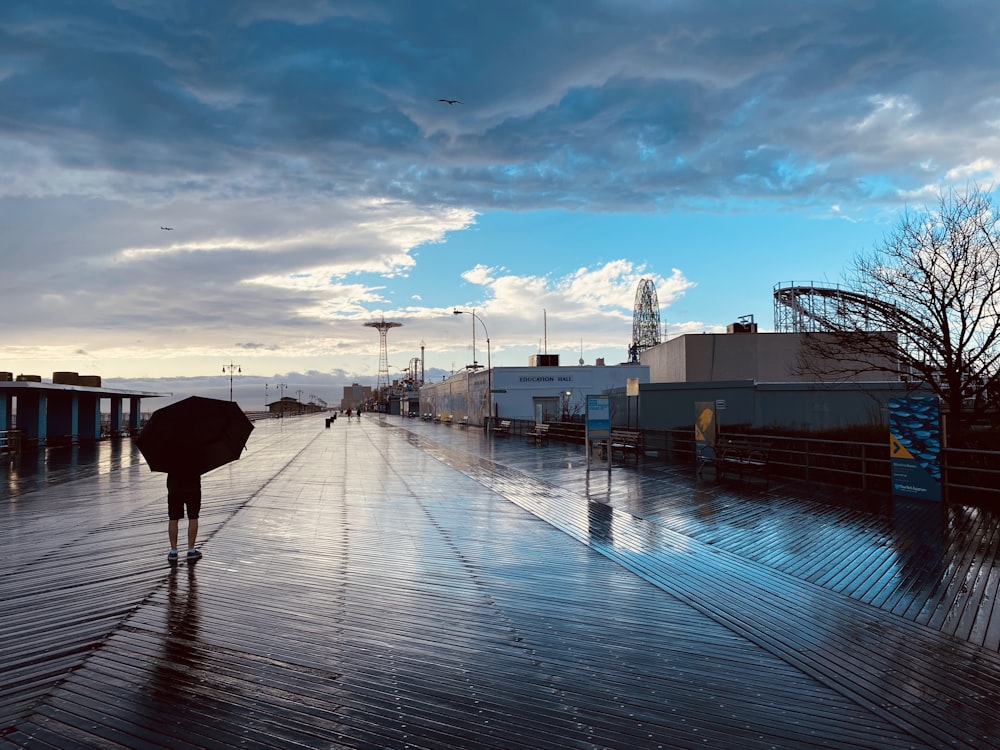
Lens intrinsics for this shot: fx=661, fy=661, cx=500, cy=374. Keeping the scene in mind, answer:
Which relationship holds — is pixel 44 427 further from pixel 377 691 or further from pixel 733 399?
pixel 377 691

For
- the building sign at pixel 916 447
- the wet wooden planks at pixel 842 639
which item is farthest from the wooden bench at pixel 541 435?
the wet wooden planks at pixel 842 639

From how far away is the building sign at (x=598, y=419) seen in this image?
17.8 m

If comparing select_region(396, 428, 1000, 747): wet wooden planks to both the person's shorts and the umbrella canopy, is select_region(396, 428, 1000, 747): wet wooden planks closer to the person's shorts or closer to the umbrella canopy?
the umbrella canopy

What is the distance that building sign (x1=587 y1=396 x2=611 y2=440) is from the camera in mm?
17781

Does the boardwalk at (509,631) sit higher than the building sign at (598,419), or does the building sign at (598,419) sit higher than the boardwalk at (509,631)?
the building sign at (598,419)

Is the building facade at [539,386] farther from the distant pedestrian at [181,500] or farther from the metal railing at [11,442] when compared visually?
the distant pedestrian at [181,500]

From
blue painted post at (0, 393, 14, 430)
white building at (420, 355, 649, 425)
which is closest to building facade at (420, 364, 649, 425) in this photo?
white building at (420, 355, 649, 425)

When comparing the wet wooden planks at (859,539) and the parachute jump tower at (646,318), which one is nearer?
the wet wooden planks at (859,539)

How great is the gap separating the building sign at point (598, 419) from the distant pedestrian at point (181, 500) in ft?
38.0

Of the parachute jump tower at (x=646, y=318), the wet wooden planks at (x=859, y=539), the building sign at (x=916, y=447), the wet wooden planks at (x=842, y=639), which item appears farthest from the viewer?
the parachute jump tower at (x=646, y=318)

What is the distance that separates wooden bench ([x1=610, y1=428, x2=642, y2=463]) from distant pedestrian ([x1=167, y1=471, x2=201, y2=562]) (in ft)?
48.9

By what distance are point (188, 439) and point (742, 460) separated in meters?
12.4

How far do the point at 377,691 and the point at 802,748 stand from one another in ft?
8.56

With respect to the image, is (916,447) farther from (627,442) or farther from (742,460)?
(627,442)
